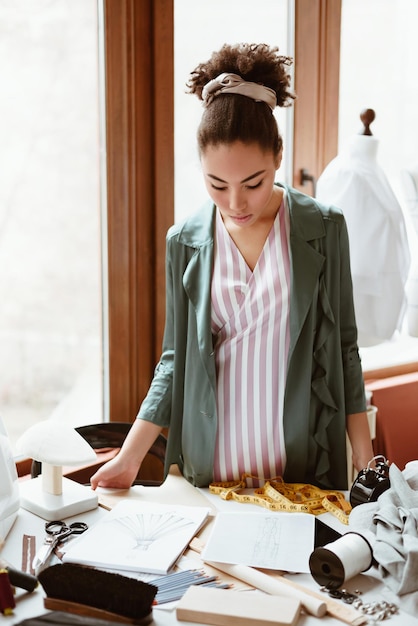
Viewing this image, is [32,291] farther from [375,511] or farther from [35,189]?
[375,511]

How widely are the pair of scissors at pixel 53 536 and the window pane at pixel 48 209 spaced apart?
2.52 feet

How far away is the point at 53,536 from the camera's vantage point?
4.73 ft

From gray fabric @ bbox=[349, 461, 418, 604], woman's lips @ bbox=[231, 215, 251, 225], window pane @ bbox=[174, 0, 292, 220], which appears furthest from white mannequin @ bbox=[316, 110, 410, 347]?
gray fabric @ bbox=[349, 461, 418, 604]

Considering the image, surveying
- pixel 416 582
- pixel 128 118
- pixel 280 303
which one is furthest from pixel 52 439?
pixel 128 118

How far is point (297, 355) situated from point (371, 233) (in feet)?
2.65

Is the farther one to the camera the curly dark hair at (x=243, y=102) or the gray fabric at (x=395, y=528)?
the curly dark hair at (x=243, y=102)

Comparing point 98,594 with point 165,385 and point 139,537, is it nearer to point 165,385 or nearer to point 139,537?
point 139,537

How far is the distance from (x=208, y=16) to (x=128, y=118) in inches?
20.2

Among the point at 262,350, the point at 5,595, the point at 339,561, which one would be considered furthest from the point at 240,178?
the point at 5,595

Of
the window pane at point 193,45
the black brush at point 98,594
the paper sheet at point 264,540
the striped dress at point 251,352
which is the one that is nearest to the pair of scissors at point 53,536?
the black brush at point 98,594

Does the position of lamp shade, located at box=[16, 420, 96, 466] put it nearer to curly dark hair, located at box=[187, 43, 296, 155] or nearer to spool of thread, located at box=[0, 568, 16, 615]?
spool of thread, located at box=[0, 568, 16, 615]

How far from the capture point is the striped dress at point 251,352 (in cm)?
172

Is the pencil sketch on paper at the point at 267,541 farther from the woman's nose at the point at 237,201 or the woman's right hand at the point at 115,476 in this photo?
the woman's nose at the point at 237,201

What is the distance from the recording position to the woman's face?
5.13ft
